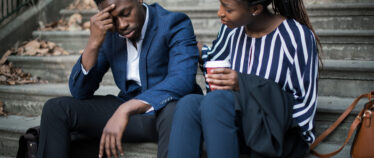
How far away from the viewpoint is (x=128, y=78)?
2375mm

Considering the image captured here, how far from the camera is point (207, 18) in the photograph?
3.80 m

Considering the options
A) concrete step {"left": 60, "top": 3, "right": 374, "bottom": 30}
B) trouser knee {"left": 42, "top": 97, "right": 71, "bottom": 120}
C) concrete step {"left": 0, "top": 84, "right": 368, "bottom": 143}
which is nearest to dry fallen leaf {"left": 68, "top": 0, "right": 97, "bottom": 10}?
concrete step {"left": 0, "top": 84, "right": 368, "bottom": 143}

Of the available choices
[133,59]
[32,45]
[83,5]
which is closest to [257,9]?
[133,59]

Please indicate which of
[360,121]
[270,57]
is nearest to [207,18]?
[270,57]

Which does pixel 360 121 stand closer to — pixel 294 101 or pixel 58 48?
pixel 294 101

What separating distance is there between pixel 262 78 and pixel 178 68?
49 cm

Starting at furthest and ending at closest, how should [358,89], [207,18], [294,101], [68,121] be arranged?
[207,18] → [358,89] → [68,121] → [294,101]

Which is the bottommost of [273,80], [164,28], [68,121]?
[68,121]

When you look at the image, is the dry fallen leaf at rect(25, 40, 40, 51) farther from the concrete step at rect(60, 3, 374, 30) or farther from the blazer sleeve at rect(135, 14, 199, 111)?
the concrete step at rect(60, 3, 374, 30)

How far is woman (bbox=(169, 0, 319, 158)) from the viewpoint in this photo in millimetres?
1839

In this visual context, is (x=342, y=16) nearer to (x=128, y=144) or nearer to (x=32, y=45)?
(x=128, y=144)

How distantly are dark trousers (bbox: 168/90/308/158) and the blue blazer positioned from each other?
250 millimetres

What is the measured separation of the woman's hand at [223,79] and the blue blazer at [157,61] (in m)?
0.29

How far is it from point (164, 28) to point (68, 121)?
0.74 meters
